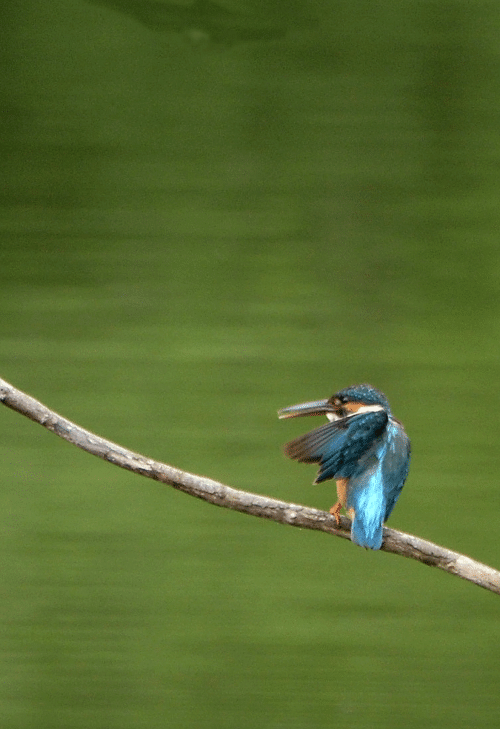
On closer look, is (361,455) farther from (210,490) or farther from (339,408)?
(210,490)

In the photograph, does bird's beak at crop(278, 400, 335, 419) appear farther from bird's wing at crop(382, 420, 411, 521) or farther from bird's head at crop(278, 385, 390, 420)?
bird's wing at crop(382, 420, 411, 521)

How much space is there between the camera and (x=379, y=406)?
1592 millimetres

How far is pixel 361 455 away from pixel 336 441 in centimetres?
10

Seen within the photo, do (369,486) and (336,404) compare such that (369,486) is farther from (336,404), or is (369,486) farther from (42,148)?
(42,148)

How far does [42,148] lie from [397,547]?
1.38m

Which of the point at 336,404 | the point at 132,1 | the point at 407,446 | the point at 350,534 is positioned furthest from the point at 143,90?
the point at 350,534

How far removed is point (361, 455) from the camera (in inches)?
61.7

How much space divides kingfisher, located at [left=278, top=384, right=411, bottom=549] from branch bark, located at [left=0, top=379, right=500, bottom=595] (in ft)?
0.25

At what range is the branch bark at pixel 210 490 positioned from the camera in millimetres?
1312

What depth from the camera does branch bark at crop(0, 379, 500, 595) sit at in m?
1.31

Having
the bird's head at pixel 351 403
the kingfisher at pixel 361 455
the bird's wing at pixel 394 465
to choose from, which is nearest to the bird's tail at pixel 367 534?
the kingfisher at pixel 361 455

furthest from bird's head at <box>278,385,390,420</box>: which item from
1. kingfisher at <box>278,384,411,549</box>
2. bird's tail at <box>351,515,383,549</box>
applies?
bird's tail at <box>351,515,383,549</box>

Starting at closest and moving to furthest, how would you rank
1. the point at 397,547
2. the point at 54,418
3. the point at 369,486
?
the point at 54,418 → the point at 397,547 → the point at 369,486

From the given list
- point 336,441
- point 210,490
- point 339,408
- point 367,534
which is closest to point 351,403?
point 339,408
